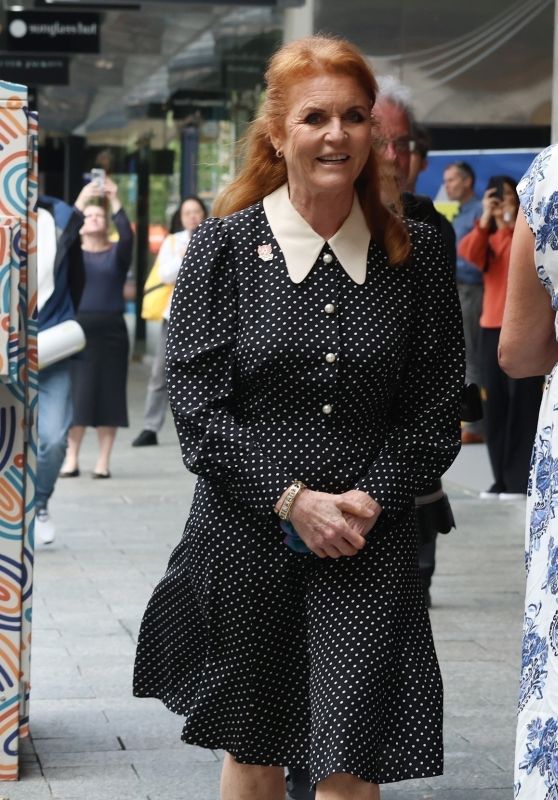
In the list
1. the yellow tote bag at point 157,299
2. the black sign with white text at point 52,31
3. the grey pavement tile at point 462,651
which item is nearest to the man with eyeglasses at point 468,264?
the yellow tote bag at point 157,299

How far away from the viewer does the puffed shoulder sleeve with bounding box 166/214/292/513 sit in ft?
11.7

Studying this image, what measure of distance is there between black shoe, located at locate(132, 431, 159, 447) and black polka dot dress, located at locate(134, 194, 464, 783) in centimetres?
1025

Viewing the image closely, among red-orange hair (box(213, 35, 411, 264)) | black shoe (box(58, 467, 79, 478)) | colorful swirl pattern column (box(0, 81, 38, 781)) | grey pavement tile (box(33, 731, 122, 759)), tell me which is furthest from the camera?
black shoe (box(58, 467, 79, 478))

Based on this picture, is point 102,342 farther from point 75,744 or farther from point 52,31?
point 75,744

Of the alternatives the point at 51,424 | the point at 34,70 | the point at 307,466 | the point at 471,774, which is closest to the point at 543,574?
the point at 307,466

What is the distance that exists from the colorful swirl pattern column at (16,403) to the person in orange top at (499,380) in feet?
20.0

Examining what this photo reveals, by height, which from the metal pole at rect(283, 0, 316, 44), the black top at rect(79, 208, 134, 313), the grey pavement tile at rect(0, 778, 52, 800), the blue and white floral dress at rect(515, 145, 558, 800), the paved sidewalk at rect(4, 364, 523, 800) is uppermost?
the metal pole at rect(283, 0, 316, 44)

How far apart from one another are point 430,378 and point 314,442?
0.99 feet

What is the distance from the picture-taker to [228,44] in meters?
18.5

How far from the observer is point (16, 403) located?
4969mm

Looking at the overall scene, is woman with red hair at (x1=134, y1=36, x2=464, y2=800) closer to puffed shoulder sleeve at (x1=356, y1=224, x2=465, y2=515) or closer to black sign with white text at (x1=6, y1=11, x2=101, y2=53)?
puffed shoulder sleeve at (x1=356, y1=224, x2=465, y2=515)

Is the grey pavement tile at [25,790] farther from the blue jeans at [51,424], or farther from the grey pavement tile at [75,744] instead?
the blue jeans at [51,424]

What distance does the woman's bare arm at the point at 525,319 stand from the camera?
3.30 m

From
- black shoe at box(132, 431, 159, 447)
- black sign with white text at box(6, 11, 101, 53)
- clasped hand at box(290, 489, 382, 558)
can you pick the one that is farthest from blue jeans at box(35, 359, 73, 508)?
black sign with white text at box(6, 11, 101, 53)
